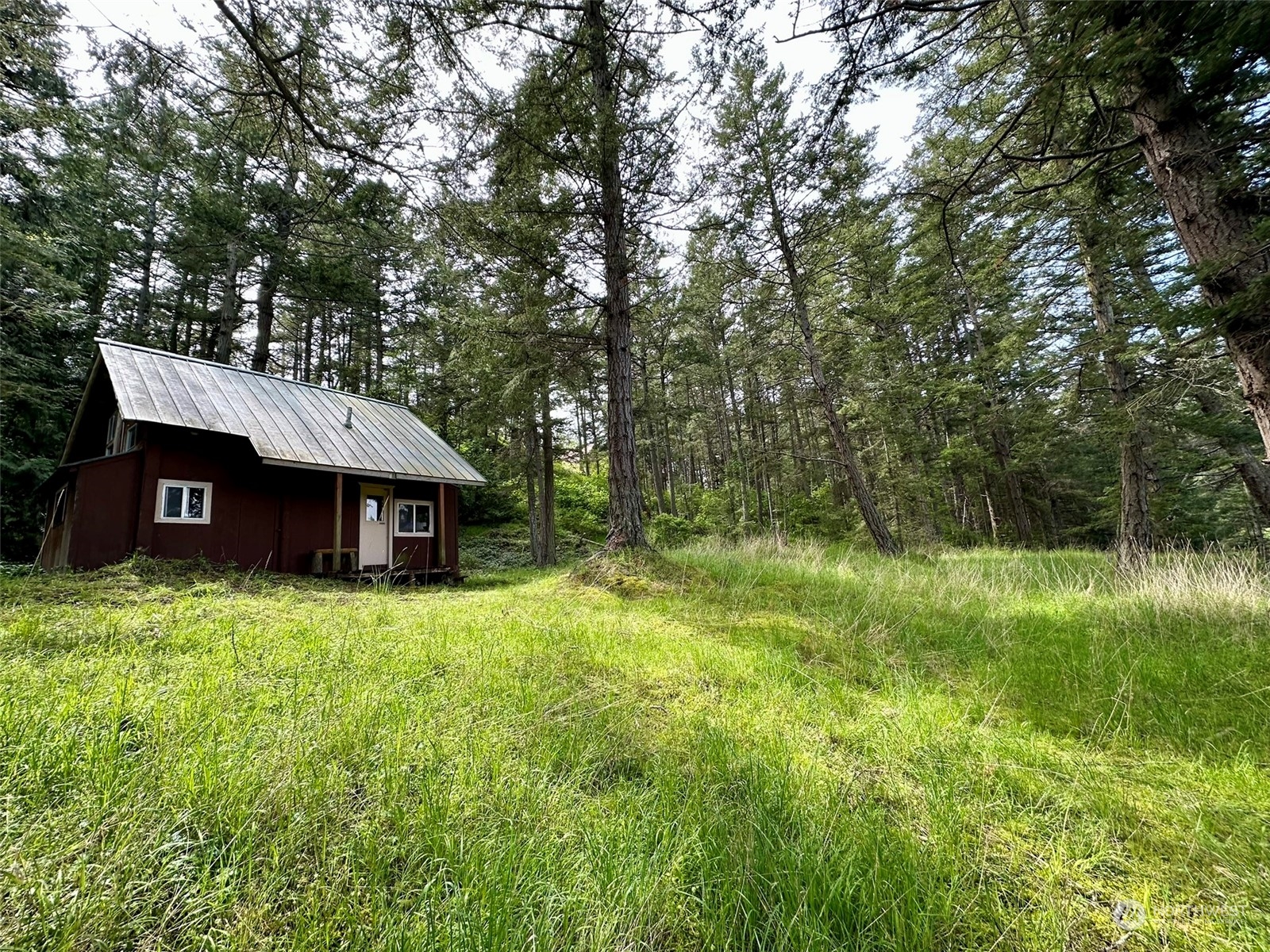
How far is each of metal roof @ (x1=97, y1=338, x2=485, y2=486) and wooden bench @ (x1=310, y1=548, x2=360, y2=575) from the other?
1938 millimetres

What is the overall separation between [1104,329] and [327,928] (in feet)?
34.0

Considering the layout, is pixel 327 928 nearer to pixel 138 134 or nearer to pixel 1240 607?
pixel 138 134

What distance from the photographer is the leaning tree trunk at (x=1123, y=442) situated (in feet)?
20.4

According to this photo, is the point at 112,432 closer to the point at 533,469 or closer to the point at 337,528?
the point at 337,528

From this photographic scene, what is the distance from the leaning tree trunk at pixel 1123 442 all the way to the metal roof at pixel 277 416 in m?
12.5

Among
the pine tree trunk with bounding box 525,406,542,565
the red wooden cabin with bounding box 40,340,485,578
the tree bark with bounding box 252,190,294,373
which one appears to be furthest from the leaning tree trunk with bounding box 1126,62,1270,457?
the tree bark with bounding box 252,190,294,373

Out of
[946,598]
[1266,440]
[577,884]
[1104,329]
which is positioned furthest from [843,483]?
[577,884]

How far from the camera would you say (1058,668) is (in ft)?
9.81

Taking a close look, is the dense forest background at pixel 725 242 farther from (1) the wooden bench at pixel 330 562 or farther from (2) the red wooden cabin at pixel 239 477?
(1) the wooden bench at pixel 330 562

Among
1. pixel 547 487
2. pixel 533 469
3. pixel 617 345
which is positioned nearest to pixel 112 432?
pixel 533 469

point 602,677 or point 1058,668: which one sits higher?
point 602,677

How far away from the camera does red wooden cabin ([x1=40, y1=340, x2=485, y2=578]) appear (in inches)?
297

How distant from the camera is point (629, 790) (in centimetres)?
170

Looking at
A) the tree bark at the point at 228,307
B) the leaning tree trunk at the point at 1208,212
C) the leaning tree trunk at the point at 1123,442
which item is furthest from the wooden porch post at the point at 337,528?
the leaning tree trunk at the point at 1123,442
